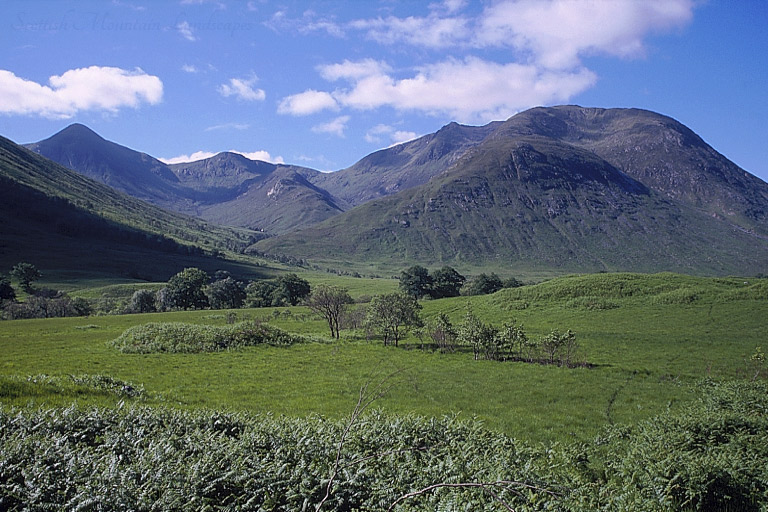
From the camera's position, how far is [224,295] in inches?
3561

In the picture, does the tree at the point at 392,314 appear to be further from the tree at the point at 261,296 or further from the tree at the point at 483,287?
the tree at the point at 261,296

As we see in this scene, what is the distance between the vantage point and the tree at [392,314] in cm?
4341

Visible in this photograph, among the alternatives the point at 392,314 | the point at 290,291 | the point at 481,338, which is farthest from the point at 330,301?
the point at 290,291

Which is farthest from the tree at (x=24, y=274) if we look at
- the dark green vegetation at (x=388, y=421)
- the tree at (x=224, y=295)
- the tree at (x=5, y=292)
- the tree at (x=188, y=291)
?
the dark green vegetation at (x=388, y=421)

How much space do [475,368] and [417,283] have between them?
58.9m

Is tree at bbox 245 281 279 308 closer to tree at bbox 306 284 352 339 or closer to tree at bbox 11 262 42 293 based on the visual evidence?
tree at bbox 306 284 352 339

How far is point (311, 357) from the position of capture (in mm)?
34250

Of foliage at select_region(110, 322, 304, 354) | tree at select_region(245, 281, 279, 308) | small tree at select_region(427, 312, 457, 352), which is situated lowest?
tree at select_region(245, 281, 279, 308)

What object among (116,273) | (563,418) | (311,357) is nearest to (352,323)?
(311,357)

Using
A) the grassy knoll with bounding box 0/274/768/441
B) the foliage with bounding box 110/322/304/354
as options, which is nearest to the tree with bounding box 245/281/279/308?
the grassy knoll with bounding box 0/274/768/441

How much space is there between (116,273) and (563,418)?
167957 mm

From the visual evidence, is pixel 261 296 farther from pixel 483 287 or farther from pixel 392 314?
pixel 392 314

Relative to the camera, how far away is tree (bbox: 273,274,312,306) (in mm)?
85188

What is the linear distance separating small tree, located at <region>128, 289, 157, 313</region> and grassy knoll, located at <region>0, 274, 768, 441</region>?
1183 inches
